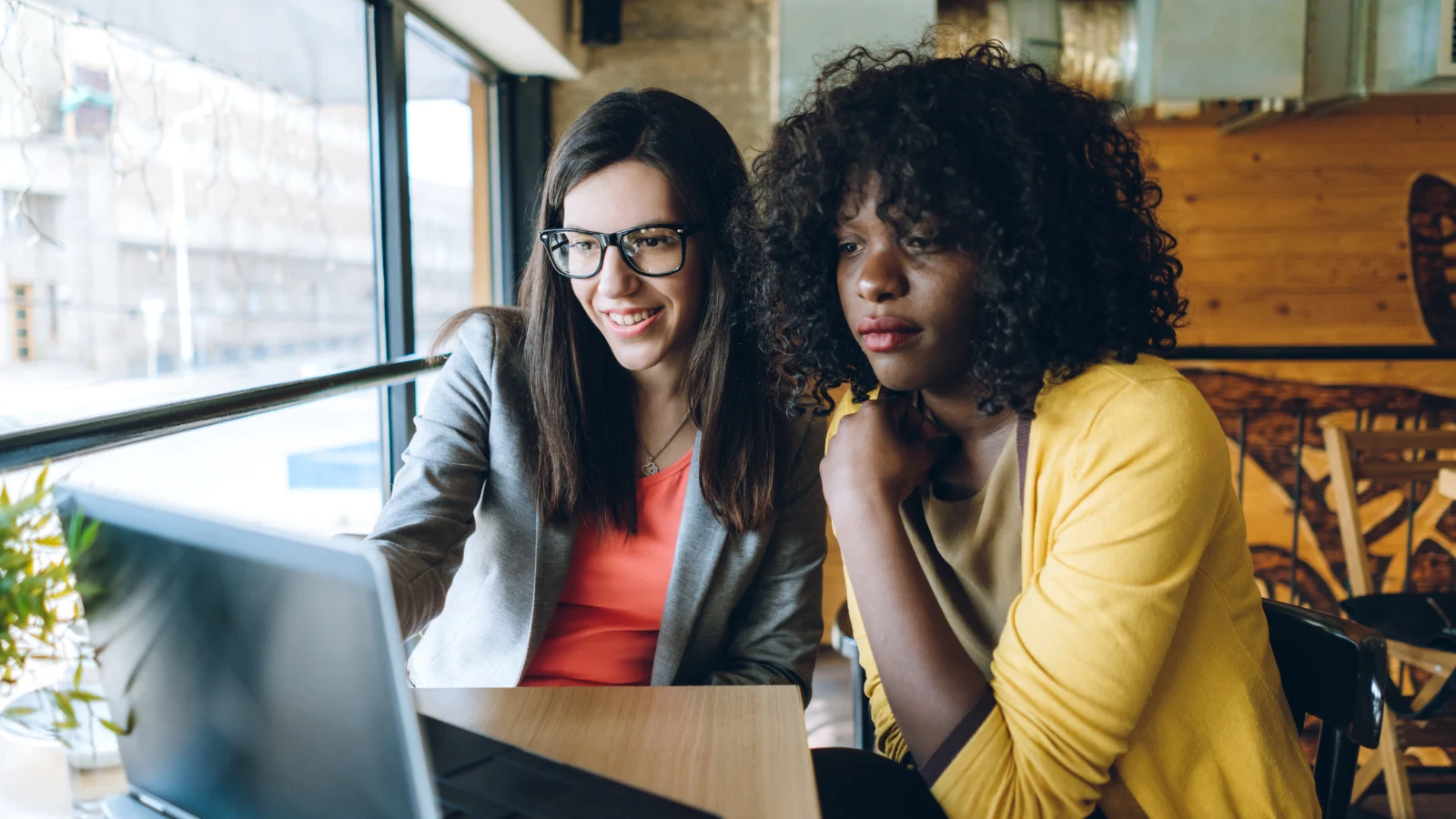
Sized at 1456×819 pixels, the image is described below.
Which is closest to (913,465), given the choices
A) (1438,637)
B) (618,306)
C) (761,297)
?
(761,297)

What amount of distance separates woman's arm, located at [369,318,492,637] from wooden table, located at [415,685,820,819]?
8.8 inches

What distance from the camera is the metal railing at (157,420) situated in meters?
0.80

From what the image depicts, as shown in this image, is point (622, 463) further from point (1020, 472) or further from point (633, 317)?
point (1020, 472)

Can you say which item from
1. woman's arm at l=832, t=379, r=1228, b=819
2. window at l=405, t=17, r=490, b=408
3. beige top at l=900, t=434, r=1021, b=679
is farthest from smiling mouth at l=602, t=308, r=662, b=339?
window at l=405, t=17, r=490, b=408

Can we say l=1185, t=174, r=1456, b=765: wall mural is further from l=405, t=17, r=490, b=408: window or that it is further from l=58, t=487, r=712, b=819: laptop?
l=58, t=487, r=712, b=819: laptop

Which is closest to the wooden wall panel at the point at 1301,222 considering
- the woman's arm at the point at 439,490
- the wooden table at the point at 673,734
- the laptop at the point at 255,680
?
the woman's arm at the point at 439,490

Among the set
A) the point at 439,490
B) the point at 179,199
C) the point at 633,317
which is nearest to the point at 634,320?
the point at 633,317

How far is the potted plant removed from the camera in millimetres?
480

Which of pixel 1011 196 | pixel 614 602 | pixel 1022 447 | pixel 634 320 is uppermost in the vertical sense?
pixel 1011 196

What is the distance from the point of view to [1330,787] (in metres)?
0.95

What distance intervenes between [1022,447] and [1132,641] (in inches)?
8.4

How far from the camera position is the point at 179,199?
5.71 feet

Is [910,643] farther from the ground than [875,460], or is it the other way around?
[875,460]

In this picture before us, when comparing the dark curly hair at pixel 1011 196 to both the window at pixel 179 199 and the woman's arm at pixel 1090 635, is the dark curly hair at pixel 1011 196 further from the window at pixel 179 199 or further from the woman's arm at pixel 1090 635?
the window at pixel 179 199
